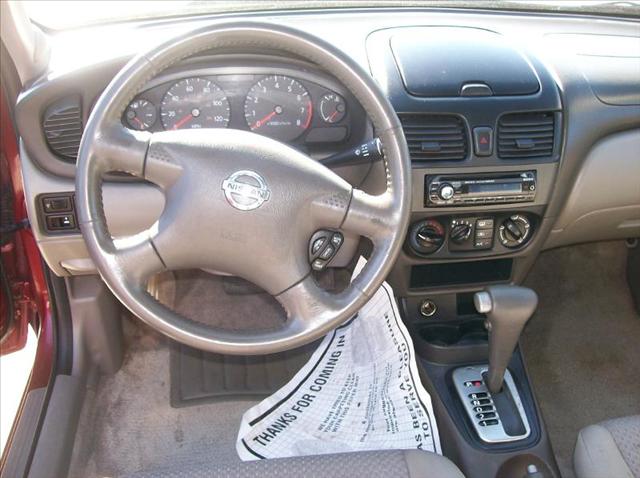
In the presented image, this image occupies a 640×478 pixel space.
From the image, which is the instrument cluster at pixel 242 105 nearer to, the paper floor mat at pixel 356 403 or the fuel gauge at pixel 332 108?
the fuel gauge at pixel 332 108

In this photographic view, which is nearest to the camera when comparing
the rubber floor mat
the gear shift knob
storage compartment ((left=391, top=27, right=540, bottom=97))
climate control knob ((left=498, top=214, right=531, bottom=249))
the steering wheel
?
the steering wheel

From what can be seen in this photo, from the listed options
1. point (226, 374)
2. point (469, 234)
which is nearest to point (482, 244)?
point (469, 234)

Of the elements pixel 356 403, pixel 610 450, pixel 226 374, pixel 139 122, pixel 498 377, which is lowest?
pixel 226 374

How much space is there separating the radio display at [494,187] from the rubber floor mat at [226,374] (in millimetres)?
795

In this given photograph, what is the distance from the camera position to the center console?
5.22 feet

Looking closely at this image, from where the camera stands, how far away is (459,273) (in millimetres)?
1842

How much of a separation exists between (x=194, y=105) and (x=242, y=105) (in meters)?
0.10

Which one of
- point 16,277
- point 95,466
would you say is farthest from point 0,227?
point 95,466

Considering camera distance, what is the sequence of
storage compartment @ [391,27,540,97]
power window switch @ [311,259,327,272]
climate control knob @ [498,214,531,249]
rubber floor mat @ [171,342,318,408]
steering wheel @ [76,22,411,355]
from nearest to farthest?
steering wheel @ [76,22,411,355] → power window switch @ [311,259,327,272] → storage compartment @ [391,27,540,97] → climate control knob @ [498,214,531,249] → rubber floor mat @ [171,342,318,408]

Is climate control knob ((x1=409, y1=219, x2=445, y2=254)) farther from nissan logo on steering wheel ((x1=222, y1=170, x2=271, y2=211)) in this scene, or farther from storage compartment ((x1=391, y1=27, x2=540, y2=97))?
nissan logo on steering wheel ((x1=222, y1=170, x2=271, y2=211))

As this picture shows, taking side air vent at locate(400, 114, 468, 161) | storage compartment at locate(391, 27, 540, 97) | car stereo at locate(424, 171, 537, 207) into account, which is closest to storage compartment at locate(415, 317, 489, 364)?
car stereo at locate(424, 171, 537, 207)

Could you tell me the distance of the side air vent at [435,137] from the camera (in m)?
1.58

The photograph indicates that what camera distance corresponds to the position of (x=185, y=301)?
2.35 meters

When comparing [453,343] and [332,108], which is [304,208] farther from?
[453,343]
